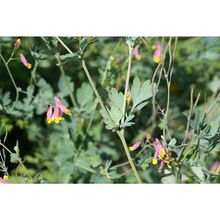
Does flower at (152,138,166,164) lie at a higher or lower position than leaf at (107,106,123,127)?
lower

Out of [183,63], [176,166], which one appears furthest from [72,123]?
[183,63]

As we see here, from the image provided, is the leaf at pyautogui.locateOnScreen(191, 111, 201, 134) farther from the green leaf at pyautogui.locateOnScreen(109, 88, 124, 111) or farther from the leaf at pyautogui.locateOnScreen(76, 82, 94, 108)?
the leaf at pyautogui.locateOnScreen(76, 82, 94, 108)

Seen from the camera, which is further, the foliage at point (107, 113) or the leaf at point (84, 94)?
the leaf at point (84, 94)

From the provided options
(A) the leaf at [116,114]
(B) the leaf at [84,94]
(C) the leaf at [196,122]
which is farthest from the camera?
(B) the leaf at [84,94]

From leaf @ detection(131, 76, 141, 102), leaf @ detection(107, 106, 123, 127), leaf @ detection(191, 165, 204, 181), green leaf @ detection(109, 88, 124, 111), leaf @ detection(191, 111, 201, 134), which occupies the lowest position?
leaf @ detection(191, 165, 204, 181)

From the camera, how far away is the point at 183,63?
2.11 meters

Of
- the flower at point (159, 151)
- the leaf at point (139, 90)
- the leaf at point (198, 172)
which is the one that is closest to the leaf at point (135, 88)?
the leaf at point (139, 90)

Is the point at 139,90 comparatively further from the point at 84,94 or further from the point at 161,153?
the point at 84,94

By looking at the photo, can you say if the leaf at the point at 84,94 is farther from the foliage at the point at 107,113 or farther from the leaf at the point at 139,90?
the leaf at the point at 139,90

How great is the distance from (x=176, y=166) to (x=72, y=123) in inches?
20.8

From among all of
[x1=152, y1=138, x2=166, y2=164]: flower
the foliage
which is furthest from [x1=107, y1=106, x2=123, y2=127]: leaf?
[x1=152, y1=138, x2=166, y2=164]: flower

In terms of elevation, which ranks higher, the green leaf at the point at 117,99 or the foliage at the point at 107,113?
the green leaf at the point at 117,99

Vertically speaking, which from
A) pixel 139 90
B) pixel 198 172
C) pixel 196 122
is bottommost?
pixel 198 172

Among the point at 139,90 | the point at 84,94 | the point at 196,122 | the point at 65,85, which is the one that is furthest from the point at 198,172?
the point at 65,85
